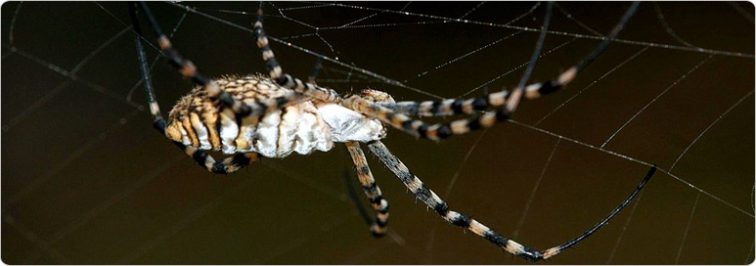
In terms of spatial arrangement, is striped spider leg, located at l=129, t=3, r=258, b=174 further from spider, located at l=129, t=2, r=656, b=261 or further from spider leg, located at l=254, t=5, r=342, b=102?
spider leg, located at l=254, t=5, r=342, b=102

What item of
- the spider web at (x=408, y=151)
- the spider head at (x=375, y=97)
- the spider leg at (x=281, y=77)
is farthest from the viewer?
the spider web at (x=408, y=151)

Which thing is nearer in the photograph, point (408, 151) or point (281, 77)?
point (281, 77)

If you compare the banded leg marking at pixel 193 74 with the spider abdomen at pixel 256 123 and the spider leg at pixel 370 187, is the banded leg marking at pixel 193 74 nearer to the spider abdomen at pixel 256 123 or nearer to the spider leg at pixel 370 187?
the spider abdomen at pixel 256 123

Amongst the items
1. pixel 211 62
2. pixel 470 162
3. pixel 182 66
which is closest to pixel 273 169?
pixel 211 62

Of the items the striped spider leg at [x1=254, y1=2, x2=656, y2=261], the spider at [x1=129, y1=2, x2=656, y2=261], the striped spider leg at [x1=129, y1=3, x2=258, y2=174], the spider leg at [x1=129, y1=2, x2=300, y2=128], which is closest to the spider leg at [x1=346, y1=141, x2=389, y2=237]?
the striped spider leg at [x1=254, y1=2, x2=656, y2=261]

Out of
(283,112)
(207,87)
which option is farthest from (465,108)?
(207,87)

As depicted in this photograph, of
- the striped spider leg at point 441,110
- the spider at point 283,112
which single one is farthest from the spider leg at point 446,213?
the spider at point 283,112

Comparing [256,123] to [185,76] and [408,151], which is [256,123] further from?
[408,151]
